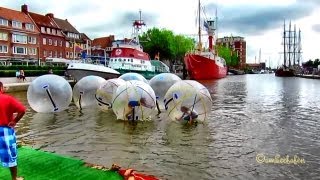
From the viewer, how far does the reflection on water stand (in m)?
9.82

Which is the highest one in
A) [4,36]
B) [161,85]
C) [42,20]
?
[42,20]

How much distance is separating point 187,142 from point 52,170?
564cm

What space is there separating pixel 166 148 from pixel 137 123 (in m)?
4.56

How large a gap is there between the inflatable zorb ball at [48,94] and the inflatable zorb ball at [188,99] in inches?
246

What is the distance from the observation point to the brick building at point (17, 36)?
74812 millimetres

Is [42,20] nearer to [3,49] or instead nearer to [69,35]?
[69,35]

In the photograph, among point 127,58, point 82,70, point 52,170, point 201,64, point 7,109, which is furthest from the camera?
point 201,64

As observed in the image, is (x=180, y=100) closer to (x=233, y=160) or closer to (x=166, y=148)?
(x=166, y=148)

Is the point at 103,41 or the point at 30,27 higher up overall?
the point at 103,41

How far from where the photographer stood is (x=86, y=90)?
21.4m

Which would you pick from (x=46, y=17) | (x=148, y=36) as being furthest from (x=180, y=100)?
(x=148, y=36)

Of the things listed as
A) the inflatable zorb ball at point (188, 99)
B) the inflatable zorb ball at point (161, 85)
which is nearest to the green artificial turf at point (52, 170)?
the inflatable zorb ball at point (188, 99)

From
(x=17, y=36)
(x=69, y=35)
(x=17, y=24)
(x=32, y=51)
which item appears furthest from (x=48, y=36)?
(x=17, y=36)

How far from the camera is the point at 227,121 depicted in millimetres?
18172
